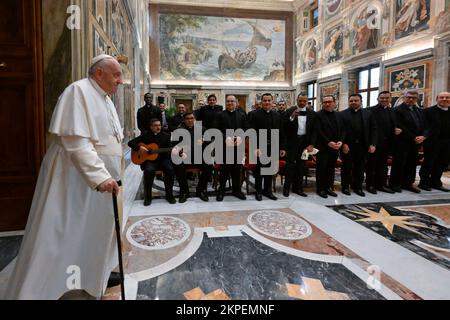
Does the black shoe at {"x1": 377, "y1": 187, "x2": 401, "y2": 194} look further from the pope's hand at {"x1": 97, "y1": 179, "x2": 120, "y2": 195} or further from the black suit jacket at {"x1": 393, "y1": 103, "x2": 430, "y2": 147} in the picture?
the pope's hand at {"x1": 97, "y1": 179, "x2": 120, "y2": 195}

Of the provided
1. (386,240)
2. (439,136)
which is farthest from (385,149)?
(386,240)

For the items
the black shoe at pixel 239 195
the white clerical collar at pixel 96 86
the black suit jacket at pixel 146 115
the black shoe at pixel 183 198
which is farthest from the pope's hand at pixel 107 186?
the black suit jacket at pixel 146 115

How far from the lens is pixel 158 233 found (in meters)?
3.59

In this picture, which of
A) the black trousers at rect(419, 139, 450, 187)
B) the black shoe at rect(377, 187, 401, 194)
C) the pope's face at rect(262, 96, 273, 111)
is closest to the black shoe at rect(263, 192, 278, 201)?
the pope's face at rect(262, 96, 273, 111)

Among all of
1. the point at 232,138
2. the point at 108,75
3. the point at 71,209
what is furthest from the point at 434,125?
the point at 71,209

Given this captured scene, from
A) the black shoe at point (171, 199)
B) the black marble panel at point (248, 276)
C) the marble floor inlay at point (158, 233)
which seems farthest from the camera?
the black shoe at point (171, 199)

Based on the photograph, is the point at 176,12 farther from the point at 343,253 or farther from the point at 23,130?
the point at 343,253

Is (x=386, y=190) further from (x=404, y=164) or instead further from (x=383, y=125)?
(x=383, y=125)

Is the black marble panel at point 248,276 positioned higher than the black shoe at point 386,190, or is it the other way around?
the black shoe at point 386,190

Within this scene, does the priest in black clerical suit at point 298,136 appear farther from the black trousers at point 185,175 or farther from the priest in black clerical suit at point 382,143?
the black trousers at point 185,175

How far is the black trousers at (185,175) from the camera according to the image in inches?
205

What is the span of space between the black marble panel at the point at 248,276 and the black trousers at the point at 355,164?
10.8 feet

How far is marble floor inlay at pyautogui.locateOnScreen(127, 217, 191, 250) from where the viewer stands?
326cm

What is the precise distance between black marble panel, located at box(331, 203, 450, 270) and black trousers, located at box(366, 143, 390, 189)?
1.32 m
